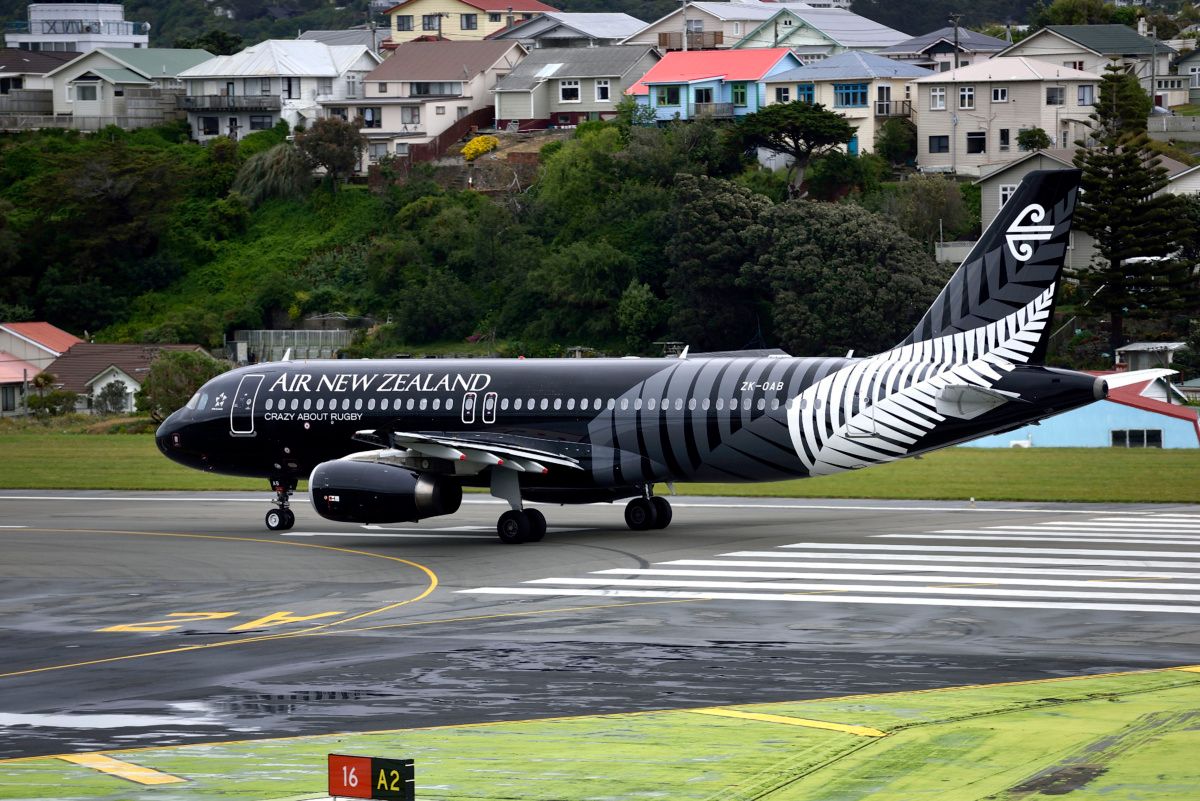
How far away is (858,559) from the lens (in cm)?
3150

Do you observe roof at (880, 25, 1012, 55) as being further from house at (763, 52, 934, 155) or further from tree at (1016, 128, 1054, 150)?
tree at (1016, 128, 1054, 150)

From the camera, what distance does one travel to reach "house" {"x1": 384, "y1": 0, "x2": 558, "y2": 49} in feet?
491

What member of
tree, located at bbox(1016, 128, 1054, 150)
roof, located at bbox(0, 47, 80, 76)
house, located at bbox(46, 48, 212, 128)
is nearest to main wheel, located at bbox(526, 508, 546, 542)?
tree, located at bbox(1016, 128, 1054, 150)

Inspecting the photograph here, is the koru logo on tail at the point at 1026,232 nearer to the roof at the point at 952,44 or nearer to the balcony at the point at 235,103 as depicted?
the balcony at the point at 235,103

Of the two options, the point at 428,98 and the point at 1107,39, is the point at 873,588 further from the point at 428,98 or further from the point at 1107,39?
the point at 1107,39

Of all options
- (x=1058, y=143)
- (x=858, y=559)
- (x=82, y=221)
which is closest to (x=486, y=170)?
(x=82, y=221)

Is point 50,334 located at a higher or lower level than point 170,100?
lower

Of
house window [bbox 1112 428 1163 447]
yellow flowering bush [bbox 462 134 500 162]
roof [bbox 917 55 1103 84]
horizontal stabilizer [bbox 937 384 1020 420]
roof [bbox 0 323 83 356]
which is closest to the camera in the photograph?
horizontal stabilizer [bbox 937 384 1020 420]

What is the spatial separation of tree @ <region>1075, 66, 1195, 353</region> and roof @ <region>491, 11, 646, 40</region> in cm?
6374

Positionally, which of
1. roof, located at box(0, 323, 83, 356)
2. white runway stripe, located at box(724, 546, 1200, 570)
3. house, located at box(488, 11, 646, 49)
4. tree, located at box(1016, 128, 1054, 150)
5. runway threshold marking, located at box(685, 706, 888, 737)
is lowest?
white runway stripe, located at box(724, 546, 1200, 570)

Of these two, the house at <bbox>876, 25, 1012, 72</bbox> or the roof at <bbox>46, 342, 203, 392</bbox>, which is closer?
the roof at <bbox>46, 342, 203, 392</bbox>

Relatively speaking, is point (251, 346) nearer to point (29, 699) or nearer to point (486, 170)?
point (486, 170)

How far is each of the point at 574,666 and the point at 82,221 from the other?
9325 cm

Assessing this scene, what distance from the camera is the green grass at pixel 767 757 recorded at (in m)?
14.6
